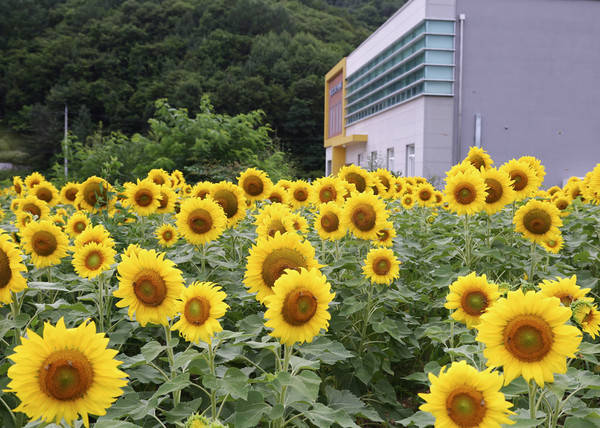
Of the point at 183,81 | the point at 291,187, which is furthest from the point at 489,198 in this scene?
the point at 183,81

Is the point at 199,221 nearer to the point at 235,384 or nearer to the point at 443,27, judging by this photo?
the point at 235,384

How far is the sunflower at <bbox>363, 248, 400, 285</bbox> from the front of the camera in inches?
130

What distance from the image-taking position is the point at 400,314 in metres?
3.79

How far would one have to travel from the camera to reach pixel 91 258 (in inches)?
118

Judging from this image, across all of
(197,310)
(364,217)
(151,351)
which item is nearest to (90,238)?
(151,351)

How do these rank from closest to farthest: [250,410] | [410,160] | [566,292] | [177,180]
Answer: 1. [250,410]
2. [566,292]
3. [177,180]
4. [410,160]

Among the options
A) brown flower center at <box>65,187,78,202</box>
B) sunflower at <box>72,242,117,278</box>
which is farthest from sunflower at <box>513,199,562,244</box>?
brown flower center at <box>65,187,78,202</box>

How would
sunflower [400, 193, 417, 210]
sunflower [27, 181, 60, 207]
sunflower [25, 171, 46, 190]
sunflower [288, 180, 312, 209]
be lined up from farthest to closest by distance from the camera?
1. sunflower [25, 171, 46, 190]
2. sunflower [400, 193, 417, 210]
3. sunflower [27, 181, 60, 207]
4. sunflower [288, 180, 312, 209]

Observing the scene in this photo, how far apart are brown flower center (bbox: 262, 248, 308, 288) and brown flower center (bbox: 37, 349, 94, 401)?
2.78 ft

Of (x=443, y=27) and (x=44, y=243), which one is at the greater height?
(x=443, y=27)

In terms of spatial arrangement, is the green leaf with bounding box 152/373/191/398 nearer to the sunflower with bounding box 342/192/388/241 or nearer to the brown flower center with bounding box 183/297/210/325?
the brown flower center with bounding box 183/297/210/325

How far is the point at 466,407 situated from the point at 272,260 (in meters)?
0.99

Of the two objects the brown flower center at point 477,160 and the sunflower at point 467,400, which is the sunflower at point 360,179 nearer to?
the brown flower center at point 477,160

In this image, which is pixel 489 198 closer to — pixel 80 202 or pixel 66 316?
pixel 66 316
